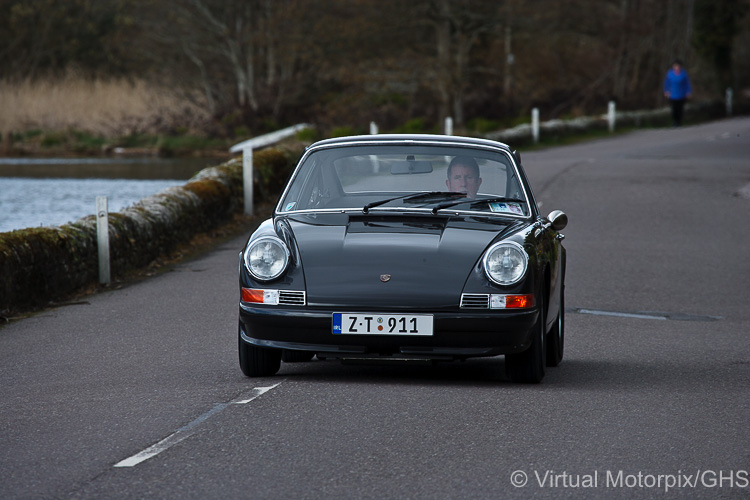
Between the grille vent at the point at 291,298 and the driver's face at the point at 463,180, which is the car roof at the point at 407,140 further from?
the grille vent at the point at 291,298

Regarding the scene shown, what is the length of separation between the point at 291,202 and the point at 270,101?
147 ft

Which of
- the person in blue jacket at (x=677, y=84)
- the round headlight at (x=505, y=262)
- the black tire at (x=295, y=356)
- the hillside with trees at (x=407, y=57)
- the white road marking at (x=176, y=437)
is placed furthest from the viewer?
the hillside with trees at (x=407, y=57)

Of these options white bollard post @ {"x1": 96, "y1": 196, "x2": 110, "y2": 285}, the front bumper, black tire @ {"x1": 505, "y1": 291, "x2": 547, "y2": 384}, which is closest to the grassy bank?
white bollard post @ {"x1": 96, "y1": 196, "x2": 110, "y2": 285}

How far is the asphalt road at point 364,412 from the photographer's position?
503cm

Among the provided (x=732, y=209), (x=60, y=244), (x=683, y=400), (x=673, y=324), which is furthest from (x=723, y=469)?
(x=732, y=209)

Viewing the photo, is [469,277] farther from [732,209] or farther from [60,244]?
[732,209]

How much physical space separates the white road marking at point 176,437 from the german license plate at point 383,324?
586 millimetres

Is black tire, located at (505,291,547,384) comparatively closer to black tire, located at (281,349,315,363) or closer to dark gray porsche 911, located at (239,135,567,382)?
dark gray porsche 911, located at (239,135,567,382)

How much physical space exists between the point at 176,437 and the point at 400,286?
1694mm

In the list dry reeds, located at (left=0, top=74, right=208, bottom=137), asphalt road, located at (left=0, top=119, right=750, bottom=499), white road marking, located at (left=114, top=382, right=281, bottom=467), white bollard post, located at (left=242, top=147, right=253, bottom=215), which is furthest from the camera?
dry reeds, located at (left=0, top=74, right=208, bottom=137)

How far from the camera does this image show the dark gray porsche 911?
6.86 m

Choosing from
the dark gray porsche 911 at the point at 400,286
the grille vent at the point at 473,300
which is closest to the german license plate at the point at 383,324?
the dark gray porsche 911 at the point at 400,286

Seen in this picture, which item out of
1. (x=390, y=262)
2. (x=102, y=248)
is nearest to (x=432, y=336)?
(x=390, y=262)

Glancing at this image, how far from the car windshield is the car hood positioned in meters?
0.75
